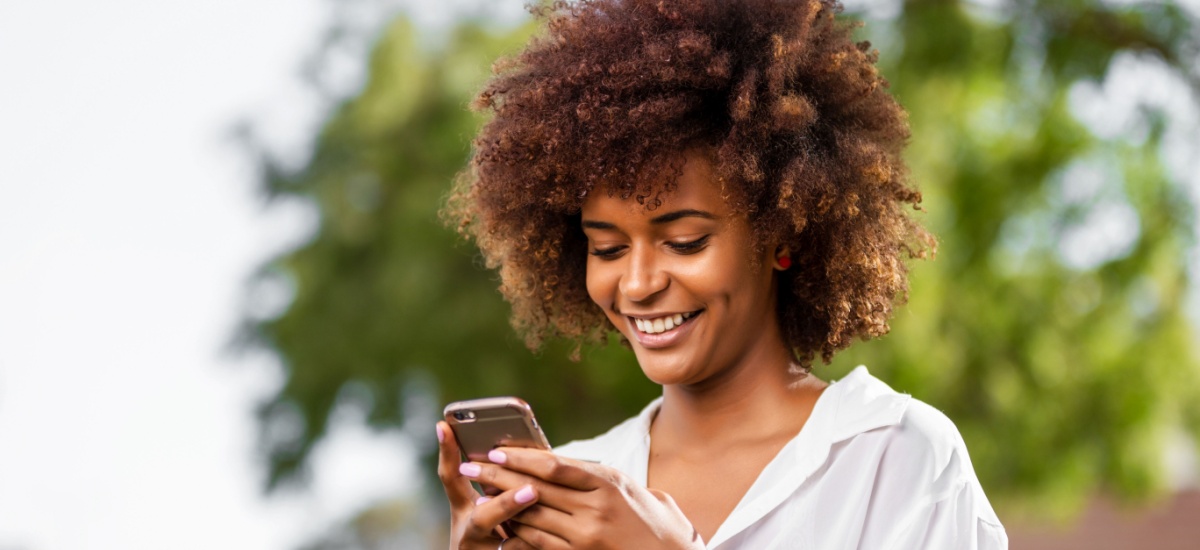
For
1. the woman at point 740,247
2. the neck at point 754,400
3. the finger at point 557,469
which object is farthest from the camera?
the neck at point 754,400

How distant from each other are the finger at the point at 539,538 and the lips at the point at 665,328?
0.52 meters

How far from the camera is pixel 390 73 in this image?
816 cm

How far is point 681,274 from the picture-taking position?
264cm

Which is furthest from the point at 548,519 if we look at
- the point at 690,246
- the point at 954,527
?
the point at 954,527

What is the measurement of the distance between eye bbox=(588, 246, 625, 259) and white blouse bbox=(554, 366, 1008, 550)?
0.54m

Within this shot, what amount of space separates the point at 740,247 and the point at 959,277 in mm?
5593

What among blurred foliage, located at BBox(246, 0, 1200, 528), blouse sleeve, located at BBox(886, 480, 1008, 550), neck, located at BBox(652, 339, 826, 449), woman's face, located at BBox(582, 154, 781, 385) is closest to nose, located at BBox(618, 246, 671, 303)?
woman's face, located at BBox(582, 154, 781, 385)

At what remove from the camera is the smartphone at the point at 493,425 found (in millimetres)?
2354

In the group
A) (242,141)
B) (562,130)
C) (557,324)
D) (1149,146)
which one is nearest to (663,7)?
(562,130)

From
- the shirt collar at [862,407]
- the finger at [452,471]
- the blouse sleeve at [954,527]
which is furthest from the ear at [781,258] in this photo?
the finger at [452,471]

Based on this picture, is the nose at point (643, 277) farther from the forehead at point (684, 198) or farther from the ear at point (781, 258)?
the ear at point (781, 258)

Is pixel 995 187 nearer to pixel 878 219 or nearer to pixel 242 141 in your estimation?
pixel 242 141

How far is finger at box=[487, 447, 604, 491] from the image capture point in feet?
7.57

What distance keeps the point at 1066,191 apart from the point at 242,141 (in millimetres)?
5133
